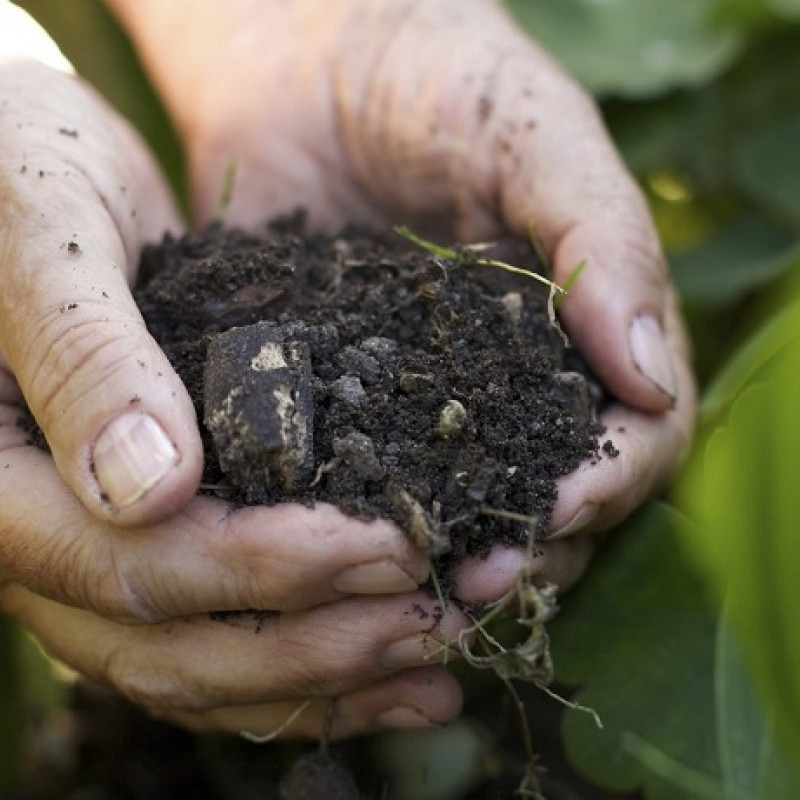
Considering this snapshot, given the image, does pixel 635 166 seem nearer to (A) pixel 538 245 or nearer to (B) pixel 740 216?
(B) pixel 740 216

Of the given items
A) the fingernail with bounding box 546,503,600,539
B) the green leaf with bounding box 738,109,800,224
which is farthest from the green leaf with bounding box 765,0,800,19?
the fingernail with bounding box 546,503,600,539

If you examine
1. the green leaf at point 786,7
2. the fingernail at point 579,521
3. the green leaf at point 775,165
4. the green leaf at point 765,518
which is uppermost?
the green leaf at point 765,518

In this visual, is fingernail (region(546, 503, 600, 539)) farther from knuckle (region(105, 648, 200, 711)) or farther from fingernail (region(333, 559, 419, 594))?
knuckle (region(105, 648, 200, 711))

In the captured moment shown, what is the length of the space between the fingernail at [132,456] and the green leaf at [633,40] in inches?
48.0

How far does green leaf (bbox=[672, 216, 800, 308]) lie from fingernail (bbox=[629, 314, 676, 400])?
1.45 feet

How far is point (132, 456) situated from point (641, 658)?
618 mm

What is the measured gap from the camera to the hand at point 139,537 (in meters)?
0.89

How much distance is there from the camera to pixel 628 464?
1083mm

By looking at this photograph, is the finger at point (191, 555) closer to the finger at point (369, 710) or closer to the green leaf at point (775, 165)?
the finger at point (369, 710)

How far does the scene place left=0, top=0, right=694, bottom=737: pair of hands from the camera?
0.91 m

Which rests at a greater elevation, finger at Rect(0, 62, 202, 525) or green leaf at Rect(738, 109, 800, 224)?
finger at Rect(0, 62, 202, 525)

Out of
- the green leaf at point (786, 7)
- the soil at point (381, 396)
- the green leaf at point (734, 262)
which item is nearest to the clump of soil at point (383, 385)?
the soil at point (381, 396)

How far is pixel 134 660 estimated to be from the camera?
44.4 inches

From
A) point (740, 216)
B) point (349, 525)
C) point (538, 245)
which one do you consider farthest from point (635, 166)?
point (349, 525)
